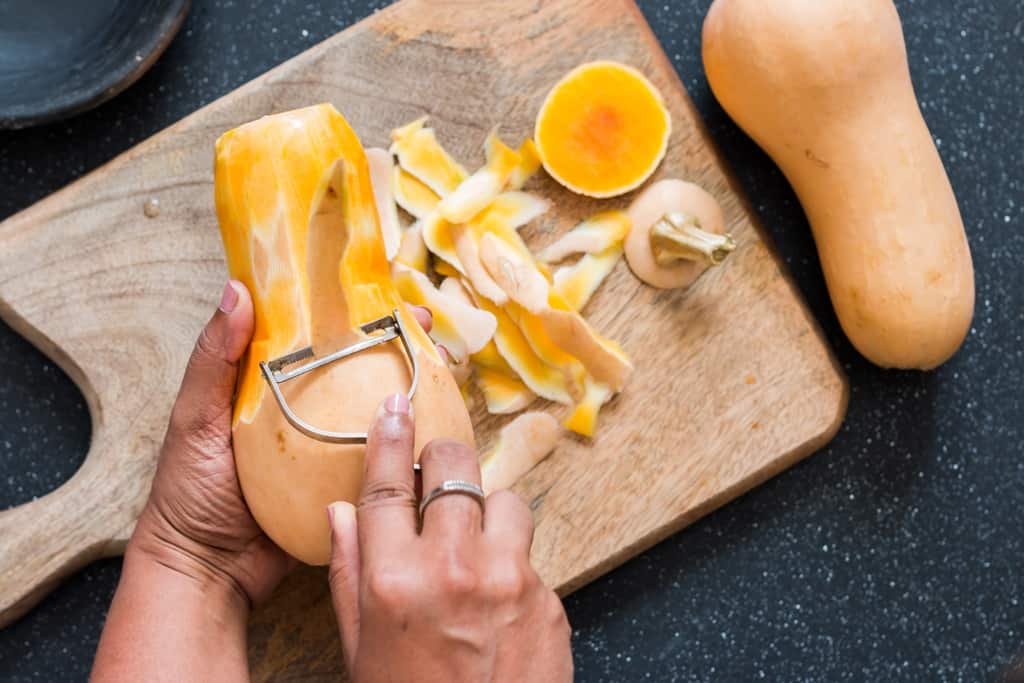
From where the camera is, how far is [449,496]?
0.78 metres

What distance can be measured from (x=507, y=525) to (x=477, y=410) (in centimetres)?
35

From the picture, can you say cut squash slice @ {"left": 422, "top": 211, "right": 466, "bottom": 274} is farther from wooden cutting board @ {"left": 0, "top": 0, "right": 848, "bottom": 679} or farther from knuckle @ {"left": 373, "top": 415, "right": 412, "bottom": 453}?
knuckle @ {"left": 373, "top": 415, "right": 412, "bottom": 453}

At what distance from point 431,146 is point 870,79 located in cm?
50

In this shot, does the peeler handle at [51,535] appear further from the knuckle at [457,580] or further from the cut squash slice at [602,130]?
the cut squash slice at [602,130]

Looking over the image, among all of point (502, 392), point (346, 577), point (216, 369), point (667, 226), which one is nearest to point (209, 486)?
point (216, 369)

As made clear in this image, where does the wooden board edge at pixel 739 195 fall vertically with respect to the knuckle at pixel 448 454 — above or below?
below

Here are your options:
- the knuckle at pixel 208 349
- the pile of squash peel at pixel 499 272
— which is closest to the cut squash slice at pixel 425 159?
the pile of squash peel at pixel 499 272

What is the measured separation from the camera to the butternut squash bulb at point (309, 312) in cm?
87

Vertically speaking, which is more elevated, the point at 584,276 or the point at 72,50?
the point at 72,50

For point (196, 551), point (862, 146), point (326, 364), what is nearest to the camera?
point (326, 364)

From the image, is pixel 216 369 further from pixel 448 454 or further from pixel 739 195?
pixel 739 195

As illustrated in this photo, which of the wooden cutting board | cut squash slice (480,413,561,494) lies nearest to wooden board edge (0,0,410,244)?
the wooden cutting board

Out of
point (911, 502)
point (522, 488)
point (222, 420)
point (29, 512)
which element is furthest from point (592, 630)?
point (29, 512)

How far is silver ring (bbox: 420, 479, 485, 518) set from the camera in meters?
0.78
